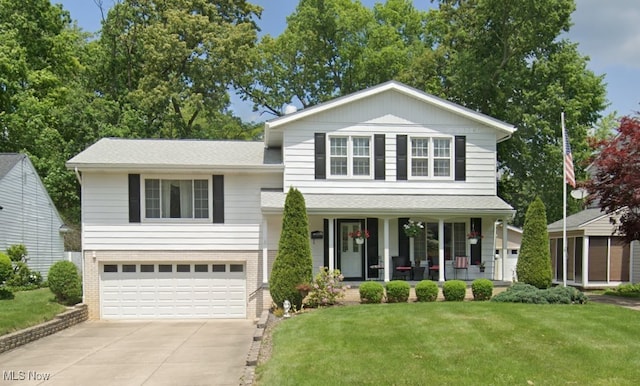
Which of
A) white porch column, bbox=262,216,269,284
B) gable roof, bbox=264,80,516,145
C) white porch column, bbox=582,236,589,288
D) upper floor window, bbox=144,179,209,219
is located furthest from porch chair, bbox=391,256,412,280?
white porch column, bbox=582,236,589,288

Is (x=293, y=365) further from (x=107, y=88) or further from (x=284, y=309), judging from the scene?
(x=107, y=88)

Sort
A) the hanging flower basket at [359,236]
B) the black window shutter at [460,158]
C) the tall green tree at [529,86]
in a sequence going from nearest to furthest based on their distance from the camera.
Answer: the hanging flower basket at [359,236] → the black window shutter at [460,158] → the tall green tree at [529,86]

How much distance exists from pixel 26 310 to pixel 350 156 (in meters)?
10.5

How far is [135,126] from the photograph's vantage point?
30078 mm

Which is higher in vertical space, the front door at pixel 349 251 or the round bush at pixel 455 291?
the front door at pixel 349 251

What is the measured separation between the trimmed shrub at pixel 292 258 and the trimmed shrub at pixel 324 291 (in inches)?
11.2

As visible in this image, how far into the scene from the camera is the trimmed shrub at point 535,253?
1550cm

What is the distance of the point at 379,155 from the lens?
17.8 m

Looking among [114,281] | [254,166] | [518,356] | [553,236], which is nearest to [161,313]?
[114,281]

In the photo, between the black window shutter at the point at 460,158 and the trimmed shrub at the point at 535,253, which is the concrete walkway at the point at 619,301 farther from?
the black window shutter at the point at 460,158

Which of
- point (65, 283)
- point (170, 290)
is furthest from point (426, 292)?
point (65, 283)

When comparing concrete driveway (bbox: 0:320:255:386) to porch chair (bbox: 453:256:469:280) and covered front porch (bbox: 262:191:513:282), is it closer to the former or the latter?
covered front porch (bbox: 262:191:513:282)

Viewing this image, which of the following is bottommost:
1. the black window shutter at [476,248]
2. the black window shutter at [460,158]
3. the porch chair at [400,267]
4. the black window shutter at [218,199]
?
the porch chair at [400,267]

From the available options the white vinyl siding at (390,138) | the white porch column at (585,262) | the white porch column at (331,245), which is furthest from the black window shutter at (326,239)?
the white porch column at (585,262)
